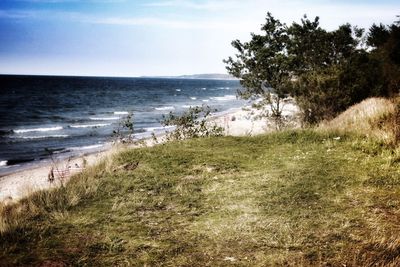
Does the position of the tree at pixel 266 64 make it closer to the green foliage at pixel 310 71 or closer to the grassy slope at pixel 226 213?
the green foliage at pixel 310 71

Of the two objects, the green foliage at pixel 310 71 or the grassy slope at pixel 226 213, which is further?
the green foliage at pixel 310 71

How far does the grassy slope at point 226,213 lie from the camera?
4.62 metres

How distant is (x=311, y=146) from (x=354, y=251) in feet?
18.3

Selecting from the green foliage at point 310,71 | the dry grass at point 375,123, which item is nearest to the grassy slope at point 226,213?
the dry grass at point 375,123

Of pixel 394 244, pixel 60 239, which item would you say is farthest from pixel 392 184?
pixel 60 239

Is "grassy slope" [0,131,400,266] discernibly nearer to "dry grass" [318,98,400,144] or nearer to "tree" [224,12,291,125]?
"dry grass" [318,98,400,144]

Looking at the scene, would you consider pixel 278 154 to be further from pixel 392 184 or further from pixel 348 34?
pixel 348 34

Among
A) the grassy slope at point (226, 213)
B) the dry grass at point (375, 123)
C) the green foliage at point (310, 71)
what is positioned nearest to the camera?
the grassy slope at point (226, 213)

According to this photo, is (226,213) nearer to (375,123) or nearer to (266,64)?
(375,123)

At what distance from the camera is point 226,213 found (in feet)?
19.4

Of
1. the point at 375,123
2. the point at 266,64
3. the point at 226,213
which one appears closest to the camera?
the point at 226,213

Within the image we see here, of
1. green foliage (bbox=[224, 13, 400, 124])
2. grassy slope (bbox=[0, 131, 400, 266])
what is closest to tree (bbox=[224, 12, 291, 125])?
green foliage (bbox=[224, 13, 400, 124])

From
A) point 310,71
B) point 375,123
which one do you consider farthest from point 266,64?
point 375,123

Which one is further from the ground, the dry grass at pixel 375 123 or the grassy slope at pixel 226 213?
the dry grass at pixel 375 123
